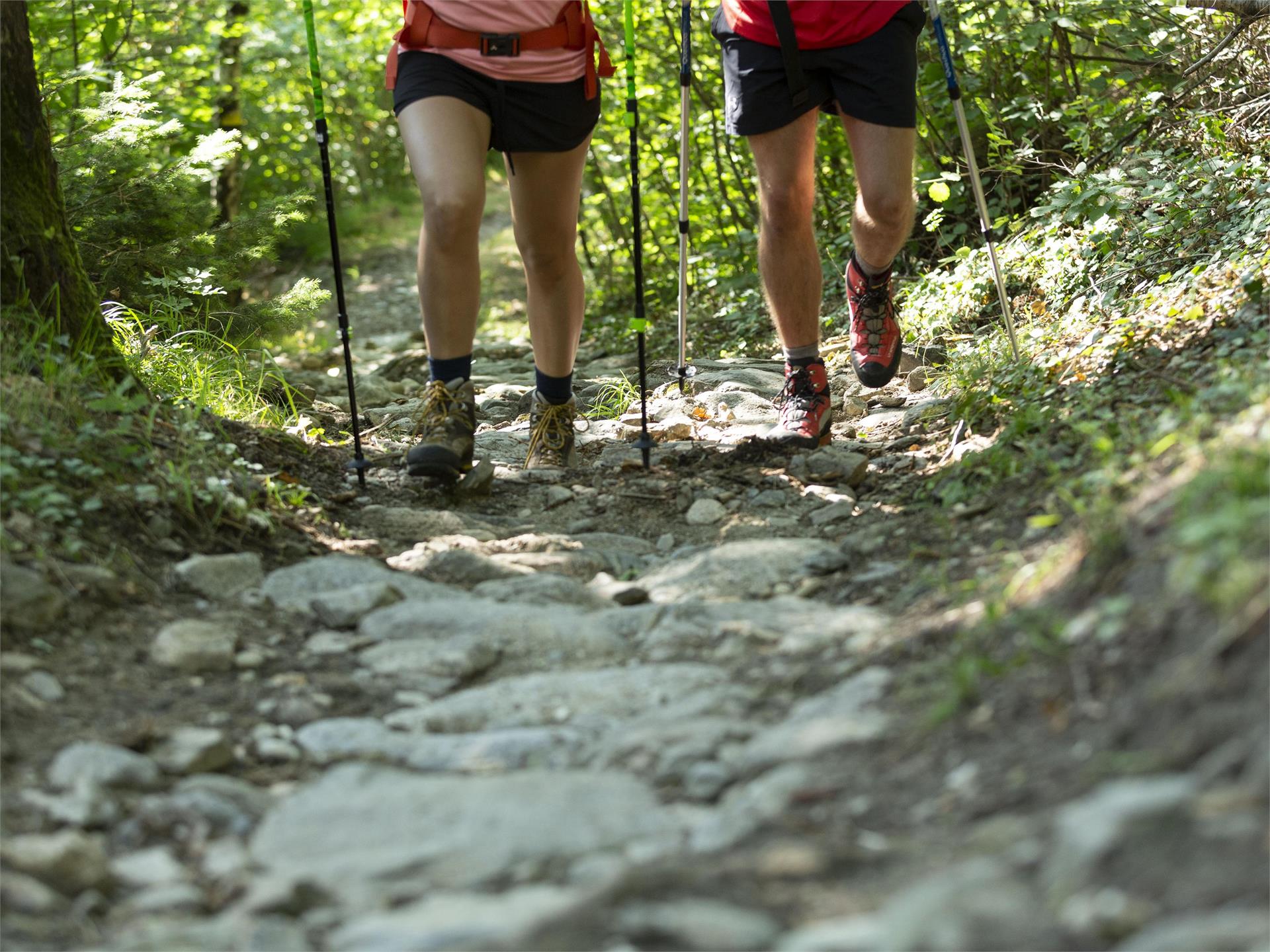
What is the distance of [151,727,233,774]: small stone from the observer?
8.17ft

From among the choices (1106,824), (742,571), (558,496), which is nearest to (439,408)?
(558,496)

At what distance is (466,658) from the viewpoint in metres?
3.03

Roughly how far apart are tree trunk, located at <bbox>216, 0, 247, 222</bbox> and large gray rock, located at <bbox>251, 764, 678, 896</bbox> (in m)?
10.1

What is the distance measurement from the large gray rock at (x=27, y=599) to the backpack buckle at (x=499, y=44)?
7.32ft

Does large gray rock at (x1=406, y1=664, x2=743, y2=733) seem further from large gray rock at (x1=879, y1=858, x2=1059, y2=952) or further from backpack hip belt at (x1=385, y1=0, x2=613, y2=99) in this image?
backpack hip belt at (x1=385, y1=0, x2=613, y2=99)

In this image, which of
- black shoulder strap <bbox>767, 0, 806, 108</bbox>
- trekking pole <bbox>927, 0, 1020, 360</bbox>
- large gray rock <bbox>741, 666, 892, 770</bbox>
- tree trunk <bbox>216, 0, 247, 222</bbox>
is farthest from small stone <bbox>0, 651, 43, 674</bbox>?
tree trunk <bbox>216, 0, 247, 222</bbox>

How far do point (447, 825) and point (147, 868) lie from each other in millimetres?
527

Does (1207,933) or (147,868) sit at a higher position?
(1207,933)

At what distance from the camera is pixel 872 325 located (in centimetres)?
501

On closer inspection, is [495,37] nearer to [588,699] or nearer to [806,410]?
[806,410]

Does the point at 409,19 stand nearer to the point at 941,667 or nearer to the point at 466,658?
the point at 466,658

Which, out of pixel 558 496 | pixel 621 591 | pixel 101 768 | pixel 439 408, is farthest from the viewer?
pixel 558 496

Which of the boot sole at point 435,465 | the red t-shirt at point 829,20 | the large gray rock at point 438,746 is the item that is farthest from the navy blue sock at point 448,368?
the large gray rock at point 438,746

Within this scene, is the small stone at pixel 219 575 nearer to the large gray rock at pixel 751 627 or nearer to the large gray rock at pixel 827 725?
the large gray rock at pixel 751 627
